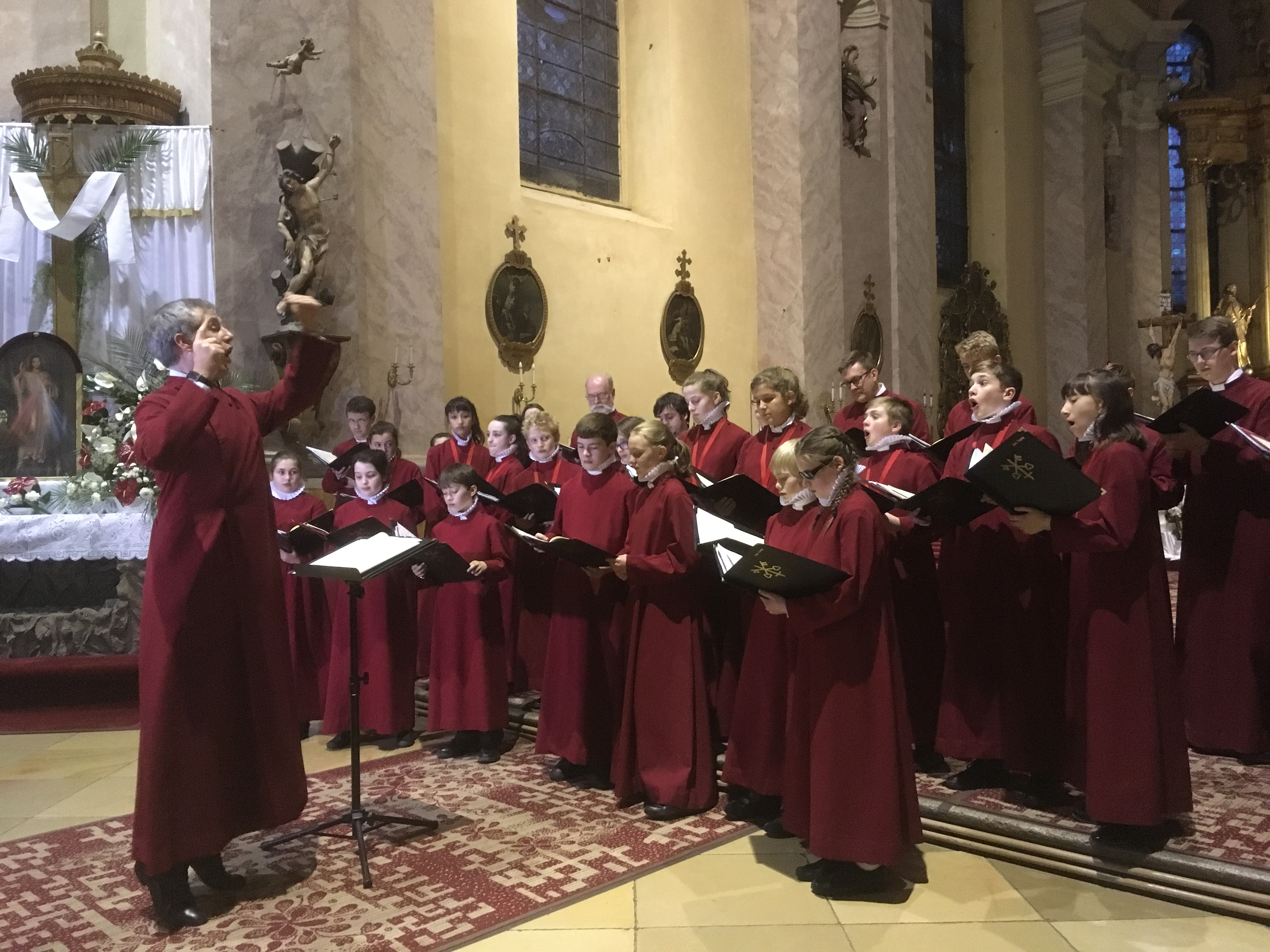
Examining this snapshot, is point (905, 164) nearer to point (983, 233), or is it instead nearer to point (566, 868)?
point (983, 233)

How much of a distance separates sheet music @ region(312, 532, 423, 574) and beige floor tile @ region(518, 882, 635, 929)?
137cm

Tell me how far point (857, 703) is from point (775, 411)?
6.80 feet

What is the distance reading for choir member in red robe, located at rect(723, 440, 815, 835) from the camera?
4492 millimetres

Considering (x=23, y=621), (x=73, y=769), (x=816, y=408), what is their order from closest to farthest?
(x=73, y=769) → (x=23, y=621) → (x=816, y=408)

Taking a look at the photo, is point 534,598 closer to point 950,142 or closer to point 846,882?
point 846,882

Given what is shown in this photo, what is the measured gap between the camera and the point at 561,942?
3.60 metres

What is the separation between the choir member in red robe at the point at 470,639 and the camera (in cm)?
575

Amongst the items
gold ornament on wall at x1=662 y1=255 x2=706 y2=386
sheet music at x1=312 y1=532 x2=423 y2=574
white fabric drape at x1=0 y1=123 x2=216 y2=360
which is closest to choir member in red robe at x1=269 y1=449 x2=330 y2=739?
sheet music at x1=312 y1=532 x2=423 y2=574

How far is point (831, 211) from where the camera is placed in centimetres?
1186

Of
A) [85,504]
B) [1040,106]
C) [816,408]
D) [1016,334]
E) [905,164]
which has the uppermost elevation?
[1040,106]

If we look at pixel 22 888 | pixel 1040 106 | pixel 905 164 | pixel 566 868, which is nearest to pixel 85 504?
pixel 22 888

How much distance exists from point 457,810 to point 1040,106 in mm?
16415

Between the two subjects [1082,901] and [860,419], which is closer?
[1082,901]

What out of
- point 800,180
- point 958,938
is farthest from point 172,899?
point 800,180
